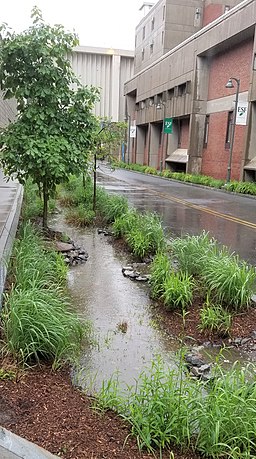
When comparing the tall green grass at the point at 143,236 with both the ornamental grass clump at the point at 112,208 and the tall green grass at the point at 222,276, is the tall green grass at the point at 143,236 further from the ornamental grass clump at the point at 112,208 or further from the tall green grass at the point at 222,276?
the ornamental grass clump at the point at 112,208

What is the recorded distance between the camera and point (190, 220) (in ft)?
41.8

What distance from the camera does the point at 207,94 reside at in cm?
3172

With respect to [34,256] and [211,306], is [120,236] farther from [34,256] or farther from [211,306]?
[211,306]

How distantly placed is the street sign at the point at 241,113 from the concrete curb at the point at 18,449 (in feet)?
73.1

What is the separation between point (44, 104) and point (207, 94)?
2607cm

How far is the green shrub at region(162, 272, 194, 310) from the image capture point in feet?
17.5

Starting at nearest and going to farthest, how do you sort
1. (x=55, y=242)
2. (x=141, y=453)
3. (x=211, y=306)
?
(x=141, y=453), (x=211, y=306), (x=55, y=242)

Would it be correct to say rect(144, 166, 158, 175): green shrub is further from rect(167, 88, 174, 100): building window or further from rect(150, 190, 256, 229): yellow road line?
rect(150, 190, 256, 229): yellow road line

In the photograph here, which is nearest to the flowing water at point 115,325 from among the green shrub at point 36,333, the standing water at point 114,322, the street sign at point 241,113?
the standing water at point 114,322

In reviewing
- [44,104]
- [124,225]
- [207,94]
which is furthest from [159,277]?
[207,94]

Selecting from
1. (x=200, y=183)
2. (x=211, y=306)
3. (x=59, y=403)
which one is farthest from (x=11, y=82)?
(x=200, y=183)

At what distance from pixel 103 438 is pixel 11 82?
666cm

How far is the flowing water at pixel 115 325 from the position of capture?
4.06m

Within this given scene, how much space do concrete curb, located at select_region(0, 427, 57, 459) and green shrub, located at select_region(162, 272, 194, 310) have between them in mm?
3021
